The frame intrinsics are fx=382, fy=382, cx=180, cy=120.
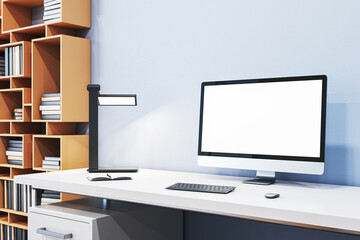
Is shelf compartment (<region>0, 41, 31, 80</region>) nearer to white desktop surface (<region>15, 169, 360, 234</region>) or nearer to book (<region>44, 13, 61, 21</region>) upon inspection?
book (<region>44, 13, 61, 21</region>)

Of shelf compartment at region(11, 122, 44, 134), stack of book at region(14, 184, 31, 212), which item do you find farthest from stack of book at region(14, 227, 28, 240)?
shelf compartment at region(11, 122, 44, 134)

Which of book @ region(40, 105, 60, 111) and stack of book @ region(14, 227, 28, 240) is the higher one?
book @ region(40, 105, 60, 111)

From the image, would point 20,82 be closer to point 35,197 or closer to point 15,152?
point 15,152

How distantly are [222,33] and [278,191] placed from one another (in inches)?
39.3

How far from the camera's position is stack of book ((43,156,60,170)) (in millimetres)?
2648

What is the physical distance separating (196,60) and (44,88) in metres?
1.24

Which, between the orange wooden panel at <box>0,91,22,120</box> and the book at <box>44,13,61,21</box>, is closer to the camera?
the book at <box>44,13,61,21</box>

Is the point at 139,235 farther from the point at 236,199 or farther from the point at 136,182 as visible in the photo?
the point at 236,199

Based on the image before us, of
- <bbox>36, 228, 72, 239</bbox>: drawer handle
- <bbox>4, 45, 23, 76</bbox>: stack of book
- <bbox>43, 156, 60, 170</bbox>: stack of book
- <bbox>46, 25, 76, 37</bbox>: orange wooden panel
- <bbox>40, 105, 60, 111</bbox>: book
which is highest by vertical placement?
<bbox>46, 25, 76, 37</bbox>: orange wooden panel

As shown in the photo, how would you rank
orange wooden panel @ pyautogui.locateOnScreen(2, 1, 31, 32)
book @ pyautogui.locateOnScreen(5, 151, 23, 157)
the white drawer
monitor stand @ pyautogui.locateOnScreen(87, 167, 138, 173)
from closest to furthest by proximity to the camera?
the white drawer, monitor stand @ pyautogui.locateOnScreen(87, 167, 138, 173), book @ pyautogui.locateOnScreen(5, 151, 23, 157), orange wooden panel @ pyautogui.locateOnScreen(2, 1, 31, 32)

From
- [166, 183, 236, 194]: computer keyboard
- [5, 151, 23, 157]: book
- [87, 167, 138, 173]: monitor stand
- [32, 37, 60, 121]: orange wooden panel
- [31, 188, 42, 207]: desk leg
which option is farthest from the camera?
[5, 151, 23, 157]: book

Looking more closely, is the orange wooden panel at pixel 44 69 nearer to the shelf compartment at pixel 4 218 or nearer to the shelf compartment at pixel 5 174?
the shelf compartment at pixel 5 174

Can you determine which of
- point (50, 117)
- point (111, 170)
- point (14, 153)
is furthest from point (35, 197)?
point (14, 153)

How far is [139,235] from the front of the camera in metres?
1.90
